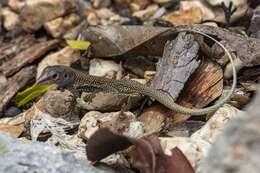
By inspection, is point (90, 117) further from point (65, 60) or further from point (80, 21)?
point (80, 21)

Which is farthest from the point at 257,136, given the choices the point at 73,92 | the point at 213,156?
the point at 73,92

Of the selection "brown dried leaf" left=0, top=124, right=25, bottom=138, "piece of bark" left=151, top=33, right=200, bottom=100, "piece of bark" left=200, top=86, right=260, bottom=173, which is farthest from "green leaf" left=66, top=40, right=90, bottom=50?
"piece of bark" left=200, top=86, right=260, bottom=173

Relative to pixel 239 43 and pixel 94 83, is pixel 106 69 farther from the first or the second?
pixel 239 43

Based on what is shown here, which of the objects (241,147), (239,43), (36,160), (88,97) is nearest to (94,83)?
(88,97)

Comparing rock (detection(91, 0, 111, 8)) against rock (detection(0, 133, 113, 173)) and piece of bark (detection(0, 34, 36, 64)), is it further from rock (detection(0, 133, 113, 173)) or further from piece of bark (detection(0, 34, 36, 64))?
rock (detection(0, 133, 113, 173))

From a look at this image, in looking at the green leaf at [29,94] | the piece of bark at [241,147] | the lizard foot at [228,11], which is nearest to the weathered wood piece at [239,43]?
the lizard foot at [228,11]
